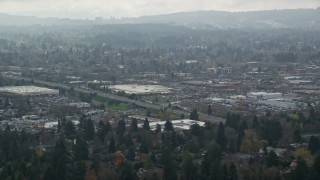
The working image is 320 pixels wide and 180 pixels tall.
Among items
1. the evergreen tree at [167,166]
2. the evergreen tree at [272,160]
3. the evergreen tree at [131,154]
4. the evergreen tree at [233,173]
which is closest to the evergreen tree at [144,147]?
the evergreen tree at [131,154]

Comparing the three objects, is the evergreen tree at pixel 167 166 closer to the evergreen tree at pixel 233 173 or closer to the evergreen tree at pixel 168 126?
the evergreen tree at pixel 233 173

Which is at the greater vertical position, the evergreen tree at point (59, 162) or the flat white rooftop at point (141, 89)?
the evergreen tree at point (59, 162)

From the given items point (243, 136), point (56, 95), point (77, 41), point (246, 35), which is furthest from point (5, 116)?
point (246, 35)

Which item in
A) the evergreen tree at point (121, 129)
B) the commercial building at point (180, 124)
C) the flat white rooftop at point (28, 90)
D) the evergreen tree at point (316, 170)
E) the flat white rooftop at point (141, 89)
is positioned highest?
the evergreen tree at point (316, 170)

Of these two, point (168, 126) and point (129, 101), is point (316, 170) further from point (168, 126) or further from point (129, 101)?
point (129, 101)

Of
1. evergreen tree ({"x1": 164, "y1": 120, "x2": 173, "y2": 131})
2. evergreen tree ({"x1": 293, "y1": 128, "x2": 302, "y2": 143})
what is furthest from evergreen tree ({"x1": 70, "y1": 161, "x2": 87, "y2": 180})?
evergreen tree ({"x1": 293, "y1": 128, "x2": 302, "y2": 143})

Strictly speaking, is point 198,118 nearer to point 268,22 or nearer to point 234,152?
point 234,152
